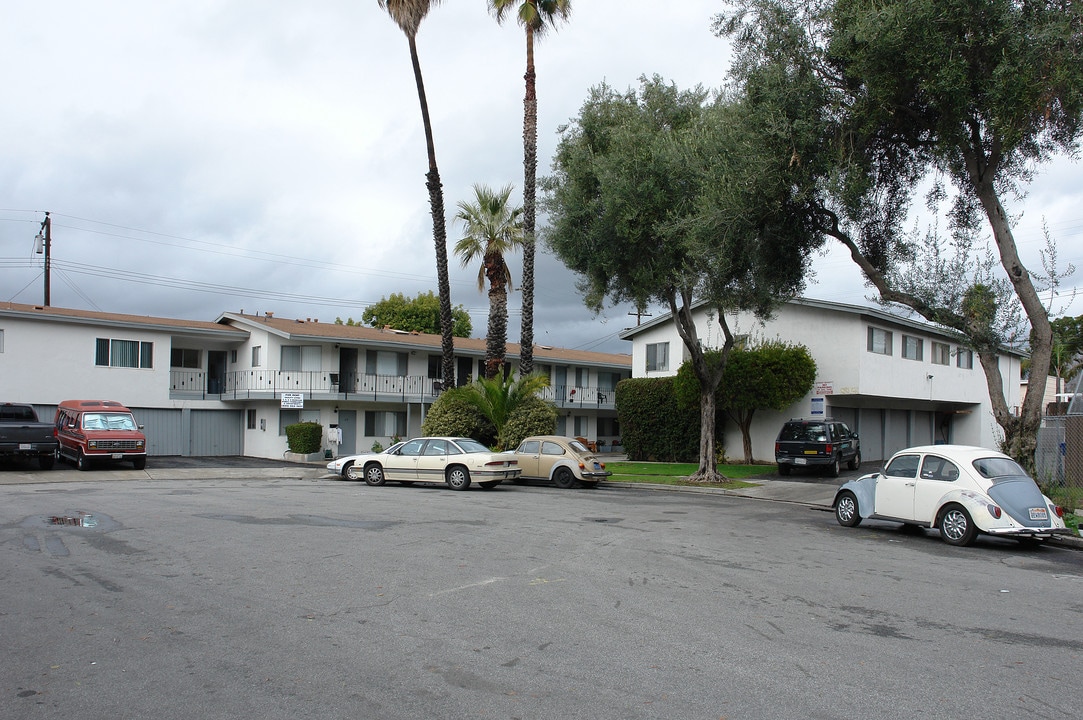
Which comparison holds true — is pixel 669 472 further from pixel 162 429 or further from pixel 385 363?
pixel 162 429

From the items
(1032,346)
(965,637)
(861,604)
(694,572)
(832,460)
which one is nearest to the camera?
(965,637)

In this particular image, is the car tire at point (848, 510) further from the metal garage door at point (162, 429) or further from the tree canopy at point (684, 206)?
the metal garage door at point (162, 429)

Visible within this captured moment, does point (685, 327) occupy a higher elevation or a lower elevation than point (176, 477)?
higher

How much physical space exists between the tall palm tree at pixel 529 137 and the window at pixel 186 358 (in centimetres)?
1788

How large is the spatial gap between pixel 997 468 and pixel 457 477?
12.6 meters

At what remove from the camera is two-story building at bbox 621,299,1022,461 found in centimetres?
3042

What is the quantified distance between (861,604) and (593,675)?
379 cm

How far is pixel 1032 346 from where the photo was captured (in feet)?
47.7

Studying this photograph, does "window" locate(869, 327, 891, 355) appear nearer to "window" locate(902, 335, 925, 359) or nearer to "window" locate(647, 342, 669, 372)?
"window" locate(902, 335, 925, 359)

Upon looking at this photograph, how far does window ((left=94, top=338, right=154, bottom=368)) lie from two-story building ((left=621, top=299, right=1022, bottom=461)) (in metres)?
20.5

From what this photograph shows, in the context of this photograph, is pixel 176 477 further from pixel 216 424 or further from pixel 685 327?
pixel 685 327

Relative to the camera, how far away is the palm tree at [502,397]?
2769 cm

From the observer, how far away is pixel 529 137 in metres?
28.6

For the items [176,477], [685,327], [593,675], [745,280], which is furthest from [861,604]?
[176,477]
